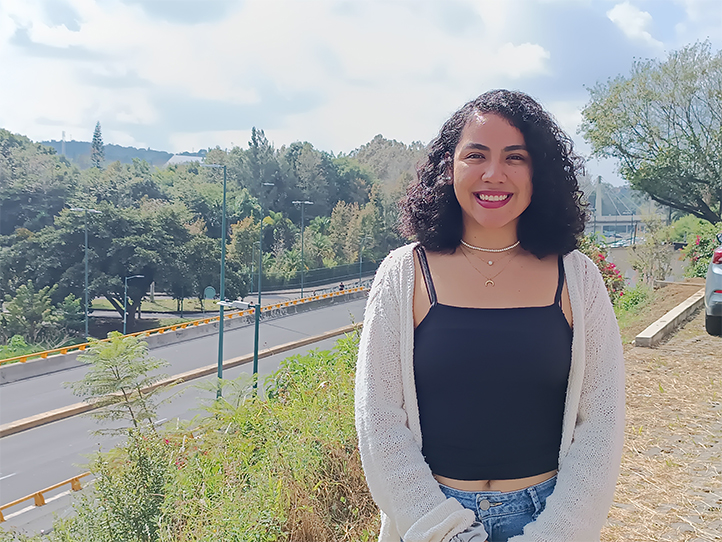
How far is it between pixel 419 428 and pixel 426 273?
334 mm

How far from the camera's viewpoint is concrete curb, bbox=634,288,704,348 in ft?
19.8

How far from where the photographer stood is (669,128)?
19219mm

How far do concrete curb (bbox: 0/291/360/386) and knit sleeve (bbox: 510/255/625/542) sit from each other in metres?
22.5

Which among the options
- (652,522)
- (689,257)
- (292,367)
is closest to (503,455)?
(652,522)

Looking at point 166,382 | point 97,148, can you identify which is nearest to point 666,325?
point 166,382

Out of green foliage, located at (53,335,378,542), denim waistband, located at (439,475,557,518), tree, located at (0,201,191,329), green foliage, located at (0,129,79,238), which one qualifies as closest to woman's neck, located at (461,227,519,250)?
denim waistband, located at (439,475,557,518)

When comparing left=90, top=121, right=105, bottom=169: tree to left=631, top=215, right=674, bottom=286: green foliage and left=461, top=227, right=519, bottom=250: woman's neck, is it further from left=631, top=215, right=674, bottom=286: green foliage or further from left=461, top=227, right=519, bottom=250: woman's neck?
left=461, top=227, right=519, bottom=250: woman's neck

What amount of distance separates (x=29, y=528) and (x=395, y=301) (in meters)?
14.4

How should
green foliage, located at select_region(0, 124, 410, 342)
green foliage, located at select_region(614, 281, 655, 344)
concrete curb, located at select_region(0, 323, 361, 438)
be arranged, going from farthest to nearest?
green foliage, located at select_region(0, 124, 410, 342) < concrete curb, located at select_region(0, 323, 361, 438) < green foliage, located at select_region(614, 281, 655, 344)

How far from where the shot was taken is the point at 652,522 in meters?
2.79

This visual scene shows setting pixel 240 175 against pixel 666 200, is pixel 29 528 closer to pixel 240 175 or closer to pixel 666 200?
pixel 666 200

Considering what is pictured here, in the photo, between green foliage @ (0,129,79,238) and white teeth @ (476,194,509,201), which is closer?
white teeth @ (476,194,509,201)

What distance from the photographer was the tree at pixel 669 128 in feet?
61.4

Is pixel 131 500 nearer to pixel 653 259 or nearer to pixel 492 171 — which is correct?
pixel 492 171
